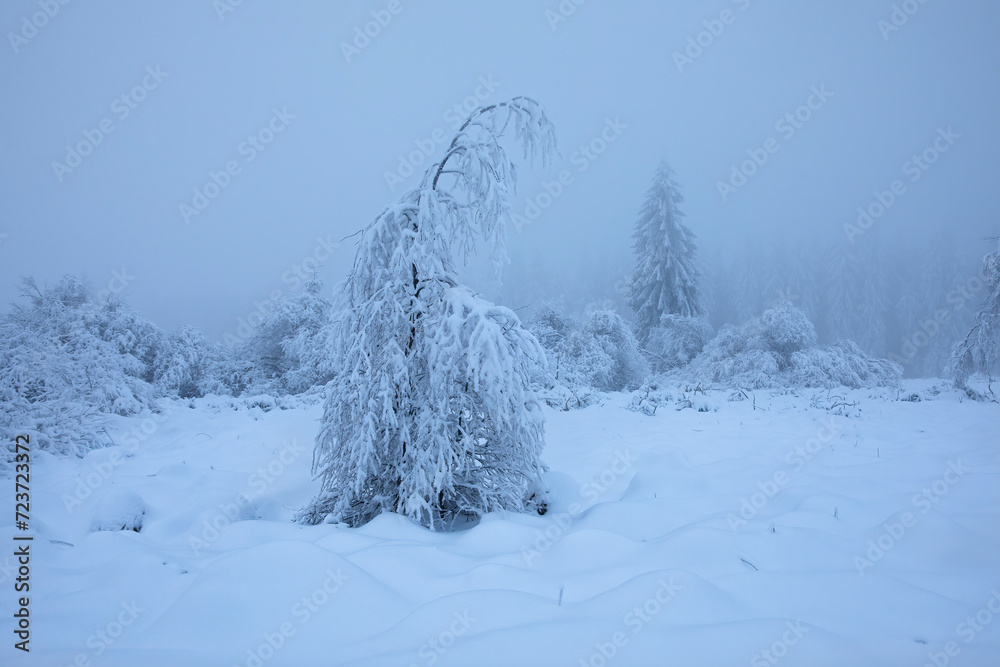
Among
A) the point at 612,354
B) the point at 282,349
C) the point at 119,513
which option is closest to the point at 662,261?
the point at 612,354

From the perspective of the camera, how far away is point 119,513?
4.03m

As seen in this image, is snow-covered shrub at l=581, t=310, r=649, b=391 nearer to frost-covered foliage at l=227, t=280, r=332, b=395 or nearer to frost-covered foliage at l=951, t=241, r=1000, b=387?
frost-covered foliage at l=951, t=241, r=1000, b=387

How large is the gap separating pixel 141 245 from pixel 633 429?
9093cm

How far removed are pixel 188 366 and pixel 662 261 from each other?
72.2 ft

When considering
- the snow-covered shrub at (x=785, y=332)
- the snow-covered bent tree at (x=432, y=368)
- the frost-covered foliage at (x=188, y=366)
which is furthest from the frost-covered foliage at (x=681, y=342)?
the frost-covered foliage at (x=188, y=366)

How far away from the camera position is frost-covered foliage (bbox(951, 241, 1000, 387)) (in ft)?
31.5

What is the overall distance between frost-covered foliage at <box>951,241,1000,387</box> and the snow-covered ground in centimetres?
626

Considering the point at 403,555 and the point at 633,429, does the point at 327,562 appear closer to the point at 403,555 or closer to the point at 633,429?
the point at 403,555

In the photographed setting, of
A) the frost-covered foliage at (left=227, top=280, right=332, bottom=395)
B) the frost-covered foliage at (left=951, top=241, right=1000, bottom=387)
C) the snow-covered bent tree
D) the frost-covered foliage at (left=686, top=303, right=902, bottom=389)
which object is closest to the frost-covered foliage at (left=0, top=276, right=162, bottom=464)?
the frost-covered foliage at (left=227, top=280, right=332, bottom=395)

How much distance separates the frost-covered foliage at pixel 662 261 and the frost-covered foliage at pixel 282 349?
16032 mm

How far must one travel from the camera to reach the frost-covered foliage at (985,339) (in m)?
9.61

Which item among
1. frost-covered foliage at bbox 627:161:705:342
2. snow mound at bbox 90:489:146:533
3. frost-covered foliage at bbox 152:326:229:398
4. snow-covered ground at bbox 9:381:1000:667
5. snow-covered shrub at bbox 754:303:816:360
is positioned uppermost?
frost-covered foliage at bbox 627:161:705:342

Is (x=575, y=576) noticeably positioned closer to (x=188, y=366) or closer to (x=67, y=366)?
(x=67, y=366)

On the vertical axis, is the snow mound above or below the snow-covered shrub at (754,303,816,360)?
below
